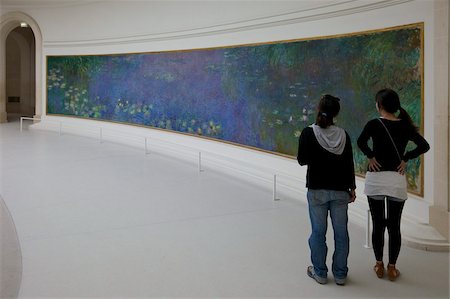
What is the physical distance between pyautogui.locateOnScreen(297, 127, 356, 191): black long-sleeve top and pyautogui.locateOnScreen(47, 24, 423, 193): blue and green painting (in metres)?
2.38

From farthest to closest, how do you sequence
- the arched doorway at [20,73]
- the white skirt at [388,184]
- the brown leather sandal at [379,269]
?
the arched doorway at [20,73] < the brown leather sandal at [379,269] < the white skirt at [388,184]

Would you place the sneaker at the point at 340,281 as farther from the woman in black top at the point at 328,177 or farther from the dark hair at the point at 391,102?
the dark hair at the point at 391,102

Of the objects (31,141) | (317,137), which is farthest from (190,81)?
(317,137)

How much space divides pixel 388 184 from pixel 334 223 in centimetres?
76

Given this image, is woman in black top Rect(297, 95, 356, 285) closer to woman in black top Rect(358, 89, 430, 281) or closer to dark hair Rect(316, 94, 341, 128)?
dark hair Rect(316, 94, 341, 128)

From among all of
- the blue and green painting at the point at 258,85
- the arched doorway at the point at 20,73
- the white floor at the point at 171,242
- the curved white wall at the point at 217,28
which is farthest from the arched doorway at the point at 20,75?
the white floor at the point at 171,242

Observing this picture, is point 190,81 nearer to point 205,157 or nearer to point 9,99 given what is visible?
point 205,157

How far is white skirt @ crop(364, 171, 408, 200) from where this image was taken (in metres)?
4.62

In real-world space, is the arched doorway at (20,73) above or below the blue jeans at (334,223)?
above

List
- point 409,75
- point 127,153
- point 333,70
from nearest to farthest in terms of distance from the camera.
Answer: point 409,75 → point 333,70 → point 127,153

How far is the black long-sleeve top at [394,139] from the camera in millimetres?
4656

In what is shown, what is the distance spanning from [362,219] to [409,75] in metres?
2.45

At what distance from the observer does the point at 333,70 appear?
316 inches

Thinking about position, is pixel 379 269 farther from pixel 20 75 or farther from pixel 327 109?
pixel 20 75
